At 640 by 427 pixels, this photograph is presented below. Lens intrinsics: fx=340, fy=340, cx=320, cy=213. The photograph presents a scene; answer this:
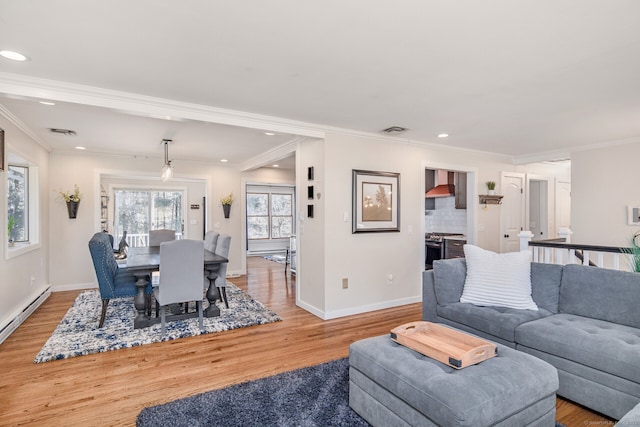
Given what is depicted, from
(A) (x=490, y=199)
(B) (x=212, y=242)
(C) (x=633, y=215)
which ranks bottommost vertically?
(B) (x=212, y=242)

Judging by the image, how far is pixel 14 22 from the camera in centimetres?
191

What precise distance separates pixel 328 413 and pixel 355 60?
2.38 m

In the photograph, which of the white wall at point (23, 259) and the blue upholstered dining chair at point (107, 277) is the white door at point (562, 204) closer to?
the blue upholstered dining chair at point (107, 277)

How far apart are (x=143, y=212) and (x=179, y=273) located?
6.81m

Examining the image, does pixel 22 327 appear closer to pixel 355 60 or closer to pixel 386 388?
pixel 386 388

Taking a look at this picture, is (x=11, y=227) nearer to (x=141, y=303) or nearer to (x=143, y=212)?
(x=141, y=303)

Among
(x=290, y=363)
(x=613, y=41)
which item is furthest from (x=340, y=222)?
(x=613, y=41)

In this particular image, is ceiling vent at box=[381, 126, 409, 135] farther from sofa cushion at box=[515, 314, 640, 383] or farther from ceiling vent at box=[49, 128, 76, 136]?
ceiling vent at box=[49, 128, 76, 136]

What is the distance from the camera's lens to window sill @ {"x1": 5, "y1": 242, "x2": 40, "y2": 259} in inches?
148

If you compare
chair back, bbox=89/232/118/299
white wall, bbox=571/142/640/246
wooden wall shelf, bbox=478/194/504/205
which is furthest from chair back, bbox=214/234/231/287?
white wall, bbox=571/142/640/246

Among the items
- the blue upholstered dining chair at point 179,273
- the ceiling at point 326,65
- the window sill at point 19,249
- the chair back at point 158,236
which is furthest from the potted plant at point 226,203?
the blue upholstered dining chair at point 179,273

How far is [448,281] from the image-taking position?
325 cm

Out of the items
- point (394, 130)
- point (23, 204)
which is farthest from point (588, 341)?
point (23, 204)

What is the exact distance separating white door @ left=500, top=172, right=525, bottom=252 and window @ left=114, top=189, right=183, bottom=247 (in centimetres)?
781
